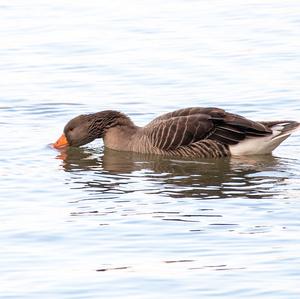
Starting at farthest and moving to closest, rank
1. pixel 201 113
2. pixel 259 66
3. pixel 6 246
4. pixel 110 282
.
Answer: pixel 259 66 → pixel 201 113 → pixel 6 246 → pixel 110 282

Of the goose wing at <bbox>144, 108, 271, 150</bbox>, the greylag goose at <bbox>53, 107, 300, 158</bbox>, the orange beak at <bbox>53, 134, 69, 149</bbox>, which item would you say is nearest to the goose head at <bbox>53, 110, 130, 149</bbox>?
the orange beak at <bbox>53, 134, 69, 149</bbox>

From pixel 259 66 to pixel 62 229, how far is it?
9.00m

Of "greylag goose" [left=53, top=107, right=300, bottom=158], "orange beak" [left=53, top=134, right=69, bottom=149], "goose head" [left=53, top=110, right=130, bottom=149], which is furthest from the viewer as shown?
"goose head" [left=53, top=110, right=130, bottom=149]

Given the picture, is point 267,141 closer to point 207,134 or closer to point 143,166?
point 207,134

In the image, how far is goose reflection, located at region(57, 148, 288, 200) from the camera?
50.1 ft

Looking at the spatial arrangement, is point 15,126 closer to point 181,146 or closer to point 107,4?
point 181,146

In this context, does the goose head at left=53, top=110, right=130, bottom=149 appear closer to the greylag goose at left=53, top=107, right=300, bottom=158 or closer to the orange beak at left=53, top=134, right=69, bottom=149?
the orange beak at left=53, top=134, right=69, bottom=149

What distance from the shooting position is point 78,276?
38.4 ft

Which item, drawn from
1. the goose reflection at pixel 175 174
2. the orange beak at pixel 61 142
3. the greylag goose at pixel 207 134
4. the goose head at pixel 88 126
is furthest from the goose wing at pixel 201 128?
the orange beak at pixel 61 142

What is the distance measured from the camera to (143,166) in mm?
17094

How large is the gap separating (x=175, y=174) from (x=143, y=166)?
0.70m

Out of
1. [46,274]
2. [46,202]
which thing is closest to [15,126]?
[46,202]

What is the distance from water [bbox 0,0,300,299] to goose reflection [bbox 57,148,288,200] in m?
0.04

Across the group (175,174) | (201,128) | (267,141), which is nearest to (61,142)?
(201,128)
